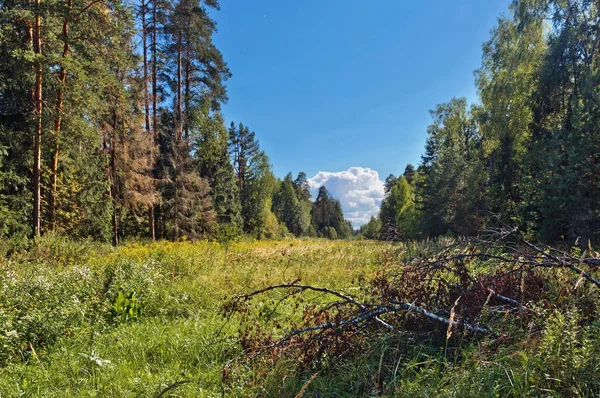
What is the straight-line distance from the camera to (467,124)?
23.4 metres

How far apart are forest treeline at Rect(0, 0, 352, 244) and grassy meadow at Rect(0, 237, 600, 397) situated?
7.56 m

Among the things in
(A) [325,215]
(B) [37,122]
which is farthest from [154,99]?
(A) [325,215]

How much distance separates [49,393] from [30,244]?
9148 mm

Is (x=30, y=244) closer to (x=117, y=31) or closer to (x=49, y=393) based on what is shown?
(x=117, y=31)

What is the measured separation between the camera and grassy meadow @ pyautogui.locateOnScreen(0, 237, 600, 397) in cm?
168

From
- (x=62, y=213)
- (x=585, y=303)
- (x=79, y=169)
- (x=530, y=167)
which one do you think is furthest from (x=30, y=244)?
(x=530, y=167)

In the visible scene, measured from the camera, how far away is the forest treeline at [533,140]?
32.9 ft

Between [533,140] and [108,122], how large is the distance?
22.1 meters

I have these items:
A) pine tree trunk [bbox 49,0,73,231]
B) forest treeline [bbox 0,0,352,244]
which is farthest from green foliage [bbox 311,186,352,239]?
pine tree trunk [bbox 49,0,73,231]

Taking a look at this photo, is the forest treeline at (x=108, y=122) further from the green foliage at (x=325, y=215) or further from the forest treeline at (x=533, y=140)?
the green foliage at (x=325, y=215)

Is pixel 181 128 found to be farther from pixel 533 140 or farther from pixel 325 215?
pixel 325 215

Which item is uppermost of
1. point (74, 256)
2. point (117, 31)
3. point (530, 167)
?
point (117, 31)

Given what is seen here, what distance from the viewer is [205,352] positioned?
312cm

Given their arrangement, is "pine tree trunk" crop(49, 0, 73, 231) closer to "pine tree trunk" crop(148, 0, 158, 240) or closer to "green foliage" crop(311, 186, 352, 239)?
"pine tree trunk" crop(148, 0, 158, 240)
